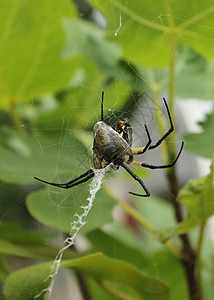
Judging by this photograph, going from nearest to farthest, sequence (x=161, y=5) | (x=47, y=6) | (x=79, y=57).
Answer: (x=161, y=5), (x=47, y=6), (x=79, y=57)

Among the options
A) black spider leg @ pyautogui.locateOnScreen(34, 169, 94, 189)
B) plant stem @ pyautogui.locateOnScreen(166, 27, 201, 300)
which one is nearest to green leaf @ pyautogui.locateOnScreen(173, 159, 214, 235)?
plant stem @ pyautogui.locateOnScreen(166, 27, 201, 300)

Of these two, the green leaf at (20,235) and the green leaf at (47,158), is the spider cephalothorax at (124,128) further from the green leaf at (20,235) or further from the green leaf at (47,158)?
the green leaf at (20,235)

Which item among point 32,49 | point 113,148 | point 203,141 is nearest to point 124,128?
point 113,148

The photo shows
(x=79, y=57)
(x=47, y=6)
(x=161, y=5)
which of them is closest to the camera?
(x=161, y=5)


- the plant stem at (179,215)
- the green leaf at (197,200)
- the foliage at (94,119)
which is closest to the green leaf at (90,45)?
the foliage at (94,119)

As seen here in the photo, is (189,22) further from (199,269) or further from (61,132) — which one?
(199,269)

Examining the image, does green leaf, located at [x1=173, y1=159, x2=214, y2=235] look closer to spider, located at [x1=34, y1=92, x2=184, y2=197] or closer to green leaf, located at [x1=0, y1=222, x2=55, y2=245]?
spider, located at [x1=34, y1=92, x2=184, y2=197]

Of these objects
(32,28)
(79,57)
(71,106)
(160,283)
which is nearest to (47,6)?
(32,28)

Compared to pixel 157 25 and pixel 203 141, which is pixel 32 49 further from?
pixel 203 141
